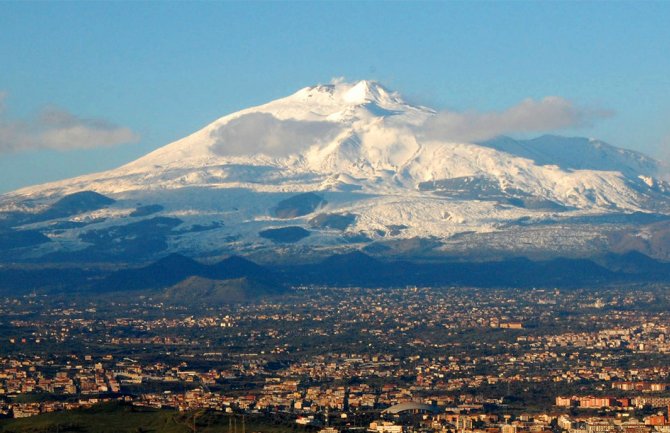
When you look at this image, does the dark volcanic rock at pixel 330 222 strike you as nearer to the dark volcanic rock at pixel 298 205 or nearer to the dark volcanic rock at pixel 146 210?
the dark volcanic rock at pixel 298 205

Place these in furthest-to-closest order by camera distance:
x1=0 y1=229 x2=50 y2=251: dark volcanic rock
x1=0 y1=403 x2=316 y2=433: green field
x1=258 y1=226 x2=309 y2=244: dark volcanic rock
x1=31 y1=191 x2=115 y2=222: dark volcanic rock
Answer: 1. x1=31 y1=191 x2=115 y2=222: dark volcanic rock
2. x1=258 y1=226 x2=309 y2=244: dark volcanic rock
3. x1=0 y1=229 x2=50 y2=251: dark volcanic rock
4. x1=0 y1=403 x2=316 y2=433: green field

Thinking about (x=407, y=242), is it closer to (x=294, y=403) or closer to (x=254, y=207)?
(x=254, y=207)

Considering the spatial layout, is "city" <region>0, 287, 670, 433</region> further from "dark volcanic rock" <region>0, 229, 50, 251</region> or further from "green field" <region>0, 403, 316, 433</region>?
"dark volcanic rock" <region>0, 229, 50, 251</region>

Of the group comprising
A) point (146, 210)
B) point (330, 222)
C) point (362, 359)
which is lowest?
point (362, 359)

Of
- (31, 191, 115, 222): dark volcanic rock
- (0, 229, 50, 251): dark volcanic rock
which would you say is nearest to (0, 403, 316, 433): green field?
(0, 229, 50, 251): dark volcanic rock

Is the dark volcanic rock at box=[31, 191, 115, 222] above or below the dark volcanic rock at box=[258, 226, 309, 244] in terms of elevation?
above

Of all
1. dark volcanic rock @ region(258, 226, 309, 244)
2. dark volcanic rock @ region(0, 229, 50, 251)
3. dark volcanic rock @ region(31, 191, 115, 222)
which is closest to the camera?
dark volcanic rock @ region(0, 229, 50, 251)

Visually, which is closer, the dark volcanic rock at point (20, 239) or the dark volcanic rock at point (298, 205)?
the dark volcanic rock at point (20, 239)

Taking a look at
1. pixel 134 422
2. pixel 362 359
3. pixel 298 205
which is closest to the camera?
pixel 134 422

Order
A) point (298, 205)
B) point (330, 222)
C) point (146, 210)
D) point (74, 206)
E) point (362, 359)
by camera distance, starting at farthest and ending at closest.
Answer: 1. point (298, 205)
2. point (74, 206)
3. point (330, 222)
4. point (146, 210)
5. point (362, 359)

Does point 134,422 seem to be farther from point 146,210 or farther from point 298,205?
point 298,205

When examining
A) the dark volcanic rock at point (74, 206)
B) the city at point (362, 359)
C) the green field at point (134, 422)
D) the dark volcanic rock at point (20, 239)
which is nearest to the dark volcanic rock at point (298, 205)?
the dark volcanic rock at point (74, 206)

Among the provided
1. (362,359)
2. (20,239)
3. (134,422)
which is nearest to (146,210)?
(20,239)
